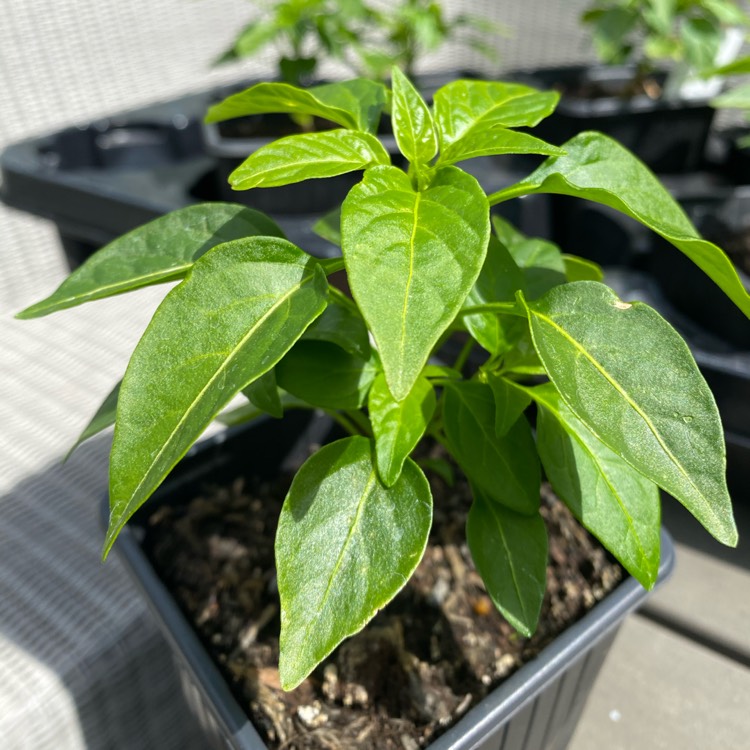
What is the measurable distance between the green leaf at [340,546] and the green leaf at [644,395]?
13 centimetres

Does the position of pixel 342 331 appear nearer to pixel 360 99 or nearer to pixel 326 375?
pixel 326 375

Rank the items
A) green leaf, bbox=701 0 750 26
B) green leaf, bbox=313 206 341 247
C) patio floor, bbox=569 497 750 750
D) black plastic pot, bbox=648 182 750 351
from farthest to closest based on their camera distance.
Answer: green leaf, bbox=701 0 750 26
black plastic pot, bbox=648 182 750 351
patio floor, bbox=569 497 750 750
green leaf, bbox=313 206 341 247

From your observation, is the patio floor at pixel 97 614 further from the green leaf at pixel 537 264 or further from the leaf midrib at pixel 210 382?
the green leaf at pixel 537 264

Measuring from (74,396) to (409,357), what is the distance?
73cm

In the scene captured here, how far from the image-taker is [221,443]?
2.20 feet

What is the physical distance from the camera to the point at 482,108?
1.68ft

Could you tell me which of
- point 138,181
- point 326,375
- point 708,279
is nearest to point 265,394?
point 326,375

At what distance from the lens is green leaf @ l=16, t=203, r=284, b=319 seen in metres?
0.47

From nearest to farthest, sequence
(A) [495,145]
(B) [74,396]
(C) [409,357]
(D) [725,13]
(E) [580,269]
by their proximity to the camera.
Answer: (C) [409,357] < (A) [495,145] < (E) [580,269] < (B) [74,396] < (D) [725,13]

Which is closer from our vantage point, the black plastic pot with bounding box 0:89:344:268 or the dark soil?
the dark soil

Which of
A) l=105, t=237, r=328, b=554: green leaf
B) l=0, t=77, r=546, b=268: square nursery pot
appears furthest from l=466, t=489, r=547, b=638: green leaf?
l=0, t=77, r=546, b=268: square nursery pot

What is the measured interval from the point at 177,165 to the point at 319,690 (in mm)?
1198

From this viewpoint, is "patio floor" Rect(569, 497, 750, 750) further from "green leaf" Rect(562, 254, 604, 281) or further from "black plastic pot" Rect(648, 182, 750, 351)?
"green leaf" Rect(562, 254, 604, 281)

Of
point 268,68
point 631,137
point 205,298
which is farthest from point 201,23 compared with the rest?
point 205,298
